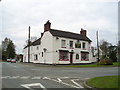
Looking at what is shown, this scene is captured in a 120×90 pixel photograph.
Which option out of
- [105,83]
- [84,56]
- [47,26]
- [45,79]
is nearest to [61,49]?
[47,26]

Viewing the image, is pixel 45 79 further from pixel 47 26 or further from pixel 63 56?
pixel 47 26

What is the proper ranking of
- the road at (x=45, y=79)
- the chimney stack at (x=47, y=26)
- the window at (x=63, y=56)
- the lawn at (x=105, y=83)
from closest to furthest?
the lawn at (x=105, y=83) < the road at (x=45, y=79) < the window at (x=63, y=56) < the chimney stack at (x=47, y=26)

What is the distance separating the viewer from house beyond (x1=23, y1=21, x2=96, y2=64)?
122 feet

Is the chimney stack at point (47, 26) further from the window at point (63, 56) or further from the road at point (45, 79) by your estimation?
the road at point (45, 79)

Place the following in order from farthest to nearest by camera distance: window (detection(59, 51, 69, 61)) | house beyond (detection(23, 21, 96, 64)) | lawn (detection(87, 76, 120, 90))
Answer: window (detection(59, 51, 69, 61))
house beyond (detection(23, 21, 96, 64))
lawn (detection(87, 76, 120, 90))

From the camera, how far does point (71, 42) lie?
4034 cm

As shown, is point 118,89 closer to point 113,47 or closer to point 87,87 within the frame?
point 87,87

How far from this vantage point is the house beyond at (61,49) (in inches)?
1459

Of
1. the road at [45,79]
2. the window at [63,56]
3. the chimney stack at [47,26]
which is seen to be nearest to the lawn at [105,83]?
the road at [45,79]

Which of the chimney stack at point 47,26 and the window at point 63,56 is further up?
the chimney stack at point 47,26

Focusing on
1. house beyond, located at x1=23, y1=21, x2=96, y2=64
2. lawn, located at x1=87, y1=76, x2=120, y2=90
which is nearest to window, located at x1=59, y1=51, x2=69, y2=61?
house beyond, located at x1=23, y1=21, x2=96, y2=64

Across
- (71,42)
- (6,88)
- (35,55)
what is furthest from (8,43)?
(6,88)

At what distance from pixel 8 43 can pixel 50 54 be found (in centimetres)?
5860

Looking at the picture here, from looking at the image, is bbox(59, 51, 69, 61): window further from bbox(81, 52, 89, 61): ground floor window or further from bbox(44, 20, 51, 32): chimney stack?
bbox(44, 20, 51, 32): chimney stack
